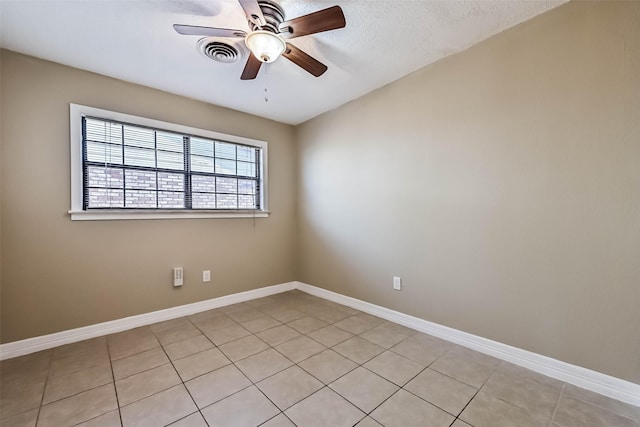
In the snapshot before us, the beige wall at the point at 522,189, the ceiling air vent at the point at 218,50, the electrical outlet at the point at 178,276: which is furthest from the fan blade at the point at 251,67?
the electrical outlet at the point at 178,276

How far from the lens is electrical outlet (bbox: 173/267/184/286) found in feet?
9.46

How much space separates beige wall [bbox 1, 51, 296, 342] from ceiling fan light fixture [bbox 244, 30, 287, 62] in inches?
67.6

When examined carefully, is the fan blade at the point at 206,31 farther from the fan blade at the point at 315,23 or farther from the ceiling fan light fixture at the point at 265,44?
the fan blade at the point at 315,23

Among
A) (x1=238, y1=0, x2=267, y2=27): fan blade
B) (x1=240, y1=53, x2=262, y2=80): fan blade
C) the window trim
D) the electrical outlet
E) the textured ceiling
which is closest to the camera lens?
(x1=238, y1=0, x2=267, y2=27): fan blade

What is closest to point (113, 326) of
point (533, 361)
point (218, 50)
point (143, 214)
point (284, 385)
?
point (143, 214)

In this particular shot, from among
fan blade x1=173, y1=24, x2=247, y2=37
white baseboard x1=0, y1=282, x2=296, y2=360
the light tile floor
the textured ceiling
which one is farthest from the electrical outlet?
fan blade x1=173, y1=24, x2=247, y2=37

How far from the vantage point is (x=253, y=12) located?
150 cm

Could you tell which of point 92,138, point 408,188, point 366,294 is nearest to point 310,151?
point 408,188

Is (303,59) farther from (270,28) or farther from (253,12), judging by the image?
(253,12)

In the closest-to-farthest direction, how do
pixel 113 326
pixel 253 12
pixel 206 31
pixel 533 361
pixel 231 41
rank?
pixel 253 12 → pixel 206 31 → pixel 533 361 → pixel 231 41 → pixel 113 326

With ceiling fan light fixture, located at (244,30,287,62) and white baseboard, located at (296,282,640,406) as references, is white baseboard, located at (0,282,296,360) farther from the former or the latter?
ceiling fan light fixture, located at (244,30,287,62)

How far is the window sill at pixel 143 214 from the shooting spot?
2406mm

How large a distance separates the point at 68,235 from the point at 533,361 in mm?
3845

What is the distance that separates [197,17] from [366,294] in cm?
289
